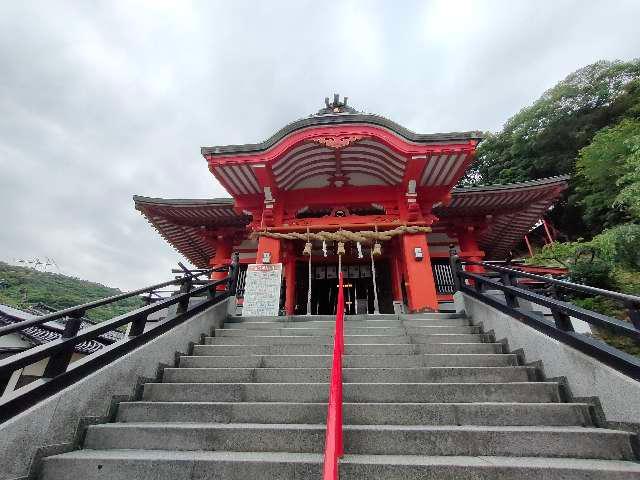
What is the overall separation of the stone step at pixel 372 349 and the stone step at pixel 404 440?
72.1 inches

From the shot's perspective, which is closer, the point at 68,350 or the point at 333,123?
the point at 68,350

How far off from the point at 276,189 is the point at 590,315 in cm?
769

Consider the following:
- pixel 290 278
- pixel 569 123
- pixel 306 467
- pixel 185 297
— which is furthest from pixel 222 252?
pixel 569 123

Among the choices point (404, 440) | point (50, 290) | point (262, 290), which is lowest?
point (404, 440)

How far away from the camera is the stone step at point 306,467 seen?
7.47 feet

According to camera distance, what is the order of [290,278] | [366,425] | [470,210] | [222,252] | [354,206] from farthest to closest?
[222,252] → [470,210] → [290,278] → [354,206] → [366,425]

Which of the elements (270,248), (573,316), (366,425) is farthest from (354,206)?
(366,425)

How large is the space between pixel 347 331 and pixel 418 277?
320 centimetres

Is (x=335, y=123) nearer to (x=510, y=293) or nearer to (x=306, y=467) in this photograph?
(x=510, y=293)

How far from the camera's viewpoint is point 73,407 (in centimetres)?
297

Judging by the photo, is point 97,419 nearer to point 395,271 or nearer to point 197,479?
point 197,479

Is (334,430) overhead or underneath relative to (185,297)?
underneath

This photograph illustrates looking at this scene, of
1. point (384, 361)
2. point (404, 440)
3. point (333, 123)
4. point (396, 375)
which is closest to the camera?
point (404, 440)

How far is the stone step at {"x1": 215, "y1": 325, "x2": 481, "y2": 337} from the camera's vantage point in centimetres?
552
